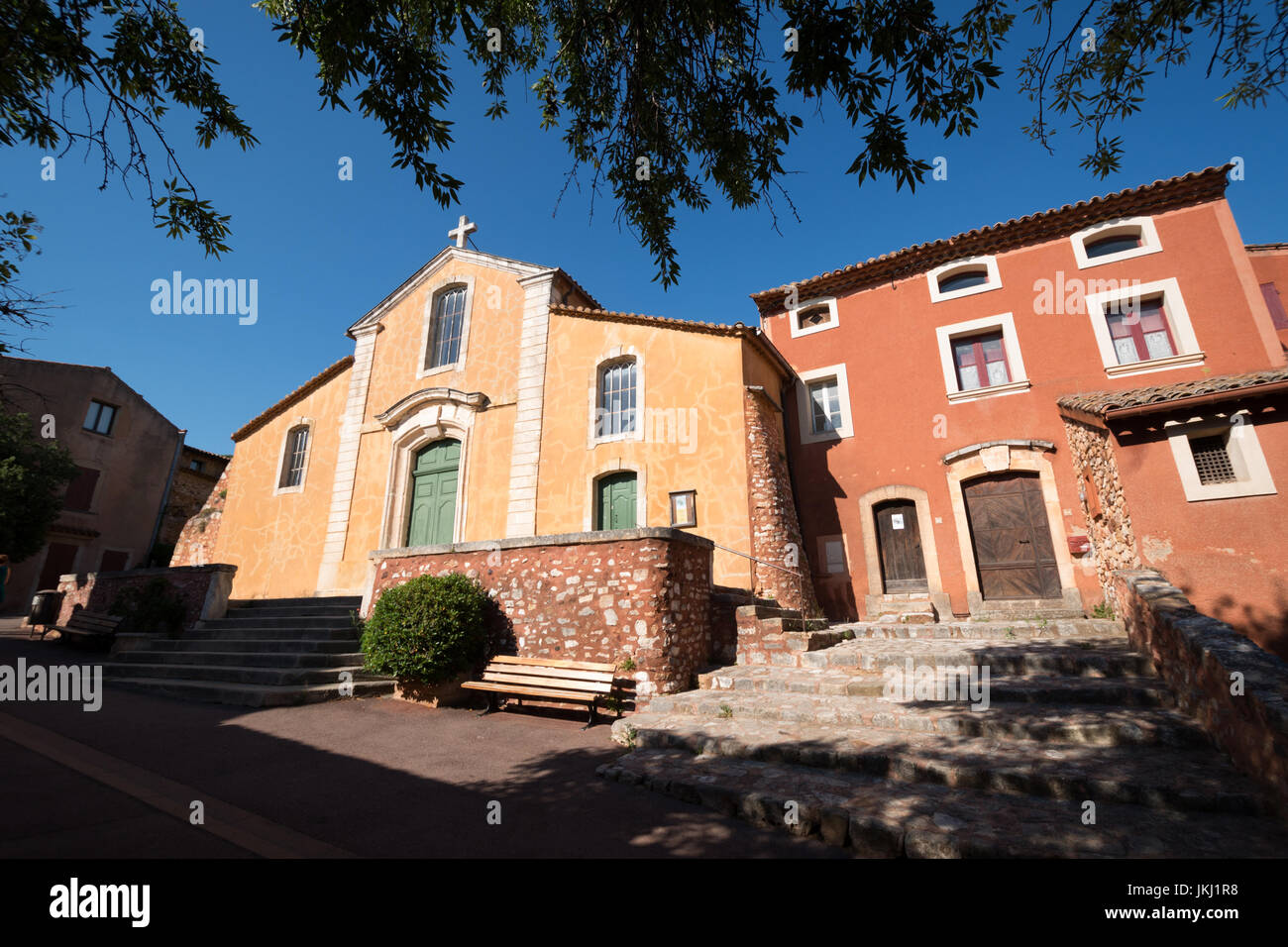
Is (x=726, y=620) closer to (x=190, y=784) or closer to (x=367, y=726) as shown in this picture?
(x=367, y=726)

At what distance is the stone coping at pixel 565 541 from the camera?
7.09 m

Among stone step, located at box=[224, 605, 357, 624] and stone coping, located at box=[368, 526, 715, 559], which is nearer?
stone coping, located at box=[368, 526, 715, 559]

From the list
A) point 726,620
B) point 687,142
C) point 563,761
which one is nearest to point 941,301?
point 726,620

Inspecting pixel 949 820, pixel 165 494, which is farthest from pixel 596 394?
pixel 165 494

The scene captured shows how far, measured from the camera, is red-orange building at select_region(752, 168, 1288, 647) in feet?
30.8

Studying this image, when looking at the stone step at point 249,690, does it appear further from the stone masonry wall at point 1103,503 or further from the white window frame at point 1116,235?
the white window frame at point 1116,235

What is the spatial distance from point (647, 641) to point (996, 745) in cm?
375

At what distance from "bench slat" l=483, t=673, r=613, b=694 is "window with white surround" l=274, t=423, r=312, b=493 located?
10419mm

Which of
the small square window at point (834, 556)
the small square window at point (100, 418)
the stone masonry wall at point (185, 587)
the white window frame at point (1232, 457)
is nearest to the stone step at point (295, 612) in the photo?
the stone masonry wall at point (185, 587)

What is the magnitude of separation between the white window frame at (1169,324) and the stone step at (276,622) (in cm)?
1485

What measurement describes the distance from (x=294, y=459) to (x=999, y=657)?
54.7 ft

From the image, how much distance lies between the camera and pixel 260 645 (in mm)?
8812

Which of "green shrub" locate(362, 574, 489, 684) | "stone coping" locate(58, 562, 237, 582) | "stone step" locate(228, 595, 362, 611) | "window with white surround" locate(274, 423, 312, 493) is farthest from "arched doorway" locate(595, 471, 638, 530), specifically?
"window with white surround" locate(274, 423, 312, 493)

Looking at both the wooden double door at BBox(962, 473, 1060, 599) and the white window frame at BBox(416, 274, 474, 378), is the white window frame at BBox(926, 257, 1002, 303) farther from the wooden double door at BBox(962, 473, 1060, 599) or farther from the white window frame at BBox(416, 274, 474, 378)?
the white window frame at BBox(416, 274, 474, 378)
